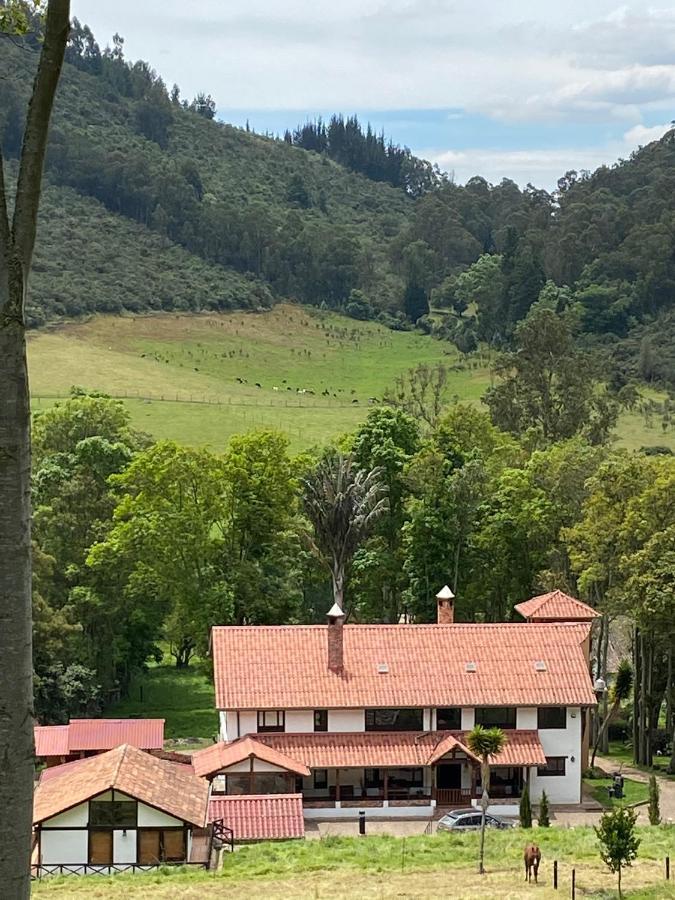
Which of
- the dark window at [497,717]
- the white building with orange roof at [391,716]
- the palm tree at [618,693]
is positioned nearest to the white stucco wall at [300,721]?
the white building with orange roof at [391,716]

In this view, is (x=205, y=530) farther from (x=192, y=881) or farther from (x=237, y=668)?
(x=192, y=881)

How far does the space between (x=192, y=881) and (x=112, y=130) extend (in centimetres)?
17614

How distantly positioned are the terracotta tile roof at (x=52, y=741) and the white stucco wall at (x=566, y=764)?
13930 mm

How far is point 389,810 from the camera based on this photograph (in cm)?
3722

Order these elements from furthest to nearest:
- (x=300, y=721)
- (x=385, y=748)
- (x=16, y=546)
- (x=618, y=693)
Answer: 1. (x=618, y=693)
2. (x=300, y=721)
3. (x=385, y=748)
4. (x=16, y=546)

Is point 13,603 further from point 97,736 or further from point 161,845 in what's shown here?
point 97,736

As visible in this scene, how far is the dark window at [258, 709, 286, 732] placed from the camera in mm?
38375

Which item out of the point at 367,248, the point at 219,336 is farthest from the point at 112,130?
the point at 219,336

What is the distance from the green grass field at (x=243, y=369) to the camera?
9012 centimetres

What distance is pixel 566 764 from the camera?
39.0 metres

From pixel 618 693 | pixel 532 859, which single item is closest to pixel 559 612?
pixel 618 693

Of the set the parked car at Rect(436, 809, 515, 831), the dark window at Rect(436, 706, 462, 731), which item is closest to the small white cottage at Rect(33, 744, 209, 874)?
the parked car at Rect(436, 809, 515, 831)

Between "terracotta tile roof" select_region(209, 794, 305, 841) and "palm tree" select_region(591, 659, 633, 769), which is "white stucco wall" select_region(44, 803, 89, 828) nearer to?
"terracotta tile roof" select_region(209, 794, 305, 841)

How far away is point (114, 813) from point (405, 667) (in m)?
12.3
